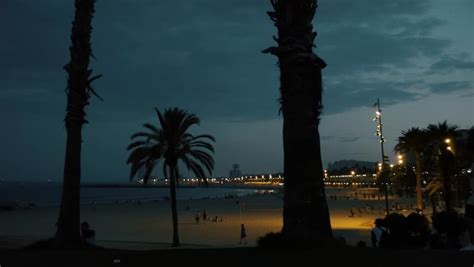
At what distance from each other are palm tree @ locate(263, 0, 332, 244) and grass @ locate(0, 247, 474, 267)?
84cm

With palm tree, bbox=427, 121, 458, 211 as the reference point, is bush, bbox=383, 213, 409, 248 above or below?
below

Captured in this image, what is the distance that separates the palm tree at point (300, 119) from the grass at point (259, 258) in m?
0.84

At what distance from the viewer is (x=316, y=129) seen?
9.12 m

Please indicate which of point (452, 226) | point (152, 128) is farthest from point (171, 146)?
point (452, 226)

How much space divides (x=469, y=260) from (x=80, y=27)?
11314 millimetres

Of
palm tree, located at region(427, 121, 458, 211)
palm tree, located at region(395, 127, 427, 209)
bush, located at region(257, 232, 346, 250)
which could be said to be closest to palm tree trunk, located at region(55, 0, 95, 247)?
bush, located at region(257, 232, 346, 250)

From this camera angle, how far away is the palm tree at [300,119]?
871 centimetres

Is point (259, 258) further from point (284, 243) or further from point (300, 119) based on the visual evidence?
point (300, 119)

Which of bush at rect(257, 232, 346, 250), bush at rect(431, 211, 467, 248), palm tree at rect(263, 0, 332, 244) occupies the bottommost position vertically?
bush at rect(431, 211, 467, 248)

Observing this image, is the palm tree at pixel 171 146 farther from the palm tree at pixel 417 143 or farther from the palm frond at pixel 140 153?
the palm tree at pixel 417 143

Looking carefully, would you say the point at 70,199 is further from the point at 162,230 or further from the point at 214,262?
the point at 162,230

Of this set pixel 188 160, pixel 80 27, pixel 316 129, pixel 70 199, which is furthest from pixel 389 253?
pixel 188 160

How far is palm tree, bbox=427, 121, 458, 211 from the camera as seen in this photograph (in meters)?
28.4

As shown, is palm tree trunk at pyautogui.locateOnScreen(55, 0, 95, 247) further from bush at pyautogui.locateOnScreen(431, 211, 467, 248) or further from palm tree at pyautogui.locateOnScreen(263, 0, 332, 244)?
bush at pyautogui.locateOnScreen(431, 211, 467, 248)
